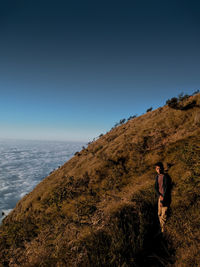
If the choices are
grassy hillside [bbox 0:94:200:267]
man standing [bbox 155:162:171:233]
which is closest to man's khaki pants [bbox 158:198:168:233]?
man standing [bbox 155:162:171:233]

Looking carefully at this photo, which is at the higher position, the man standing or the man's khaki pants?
the man standing

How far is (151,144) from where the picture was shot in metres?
10.6

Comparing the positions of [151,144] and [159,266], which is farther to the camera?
[151,144]

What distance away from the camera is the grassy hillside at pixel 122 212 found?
10.5 ft

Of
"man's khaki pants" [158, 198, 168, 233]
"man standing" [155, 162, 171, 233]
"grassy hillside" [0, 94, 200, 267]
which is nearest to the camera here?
"grassy hillside" [0, 94, 200, 267]

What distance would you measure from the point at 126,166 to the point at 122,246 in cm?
731

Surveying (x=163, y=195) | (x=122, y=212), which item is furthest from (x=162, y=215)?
(x=122, y=212)

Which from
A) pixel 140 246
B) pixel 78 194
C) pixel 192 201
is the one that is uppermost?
pixel 192 201

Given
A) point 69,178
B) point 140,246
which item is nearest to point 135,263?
point 140,246

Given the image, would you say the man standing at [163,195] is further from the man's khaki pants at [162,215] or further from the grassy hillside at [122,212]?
the grassy hillside at [122,212]

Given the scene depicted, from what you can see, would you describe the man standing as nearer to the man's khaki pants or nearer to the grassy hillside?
the man's khaki pants

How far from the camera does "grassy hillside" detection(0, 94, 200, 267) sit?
3.19 metres

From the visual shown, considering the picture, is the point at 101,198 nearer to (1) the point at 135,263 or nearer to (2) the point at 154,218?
(2) the point at 154,218

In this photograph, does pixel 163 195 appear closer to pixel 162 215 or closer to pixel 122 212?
pixel 162 215
